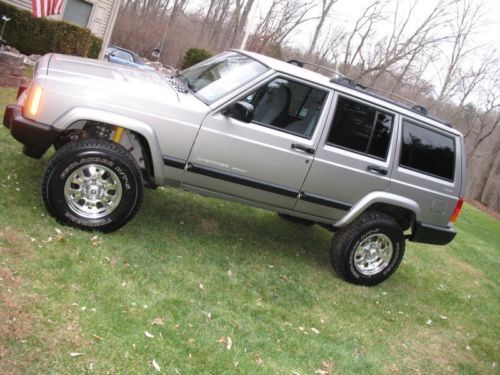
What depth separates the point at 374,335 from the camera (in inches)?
189

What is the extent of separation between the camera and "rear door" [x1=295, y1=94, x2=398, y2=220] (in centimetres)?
512

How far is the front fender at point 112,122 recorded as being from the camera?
423 cm

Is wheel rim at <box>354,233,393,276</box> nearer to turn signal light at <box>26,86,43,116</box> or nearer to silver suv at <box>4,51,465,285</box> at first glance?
silver suv at <box>4,51,465,285</box>

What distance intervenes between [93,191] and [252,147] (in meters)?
1.55

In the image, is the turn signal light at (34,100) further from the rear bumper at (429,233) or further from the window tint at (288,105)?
the rear bumper at (429,233)

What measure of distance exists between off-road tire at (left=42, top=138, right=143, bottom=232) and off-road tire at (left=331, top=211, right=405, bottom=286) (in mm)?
2390

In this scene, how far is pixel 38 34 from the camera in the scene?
47.7 ft

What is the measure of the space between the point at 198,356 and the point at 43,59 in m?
3.29

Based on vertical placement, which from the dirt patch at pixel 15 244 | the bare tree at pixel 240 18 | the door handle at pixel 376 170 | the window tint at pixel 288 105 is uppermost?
the bare tree at pixel 240 18

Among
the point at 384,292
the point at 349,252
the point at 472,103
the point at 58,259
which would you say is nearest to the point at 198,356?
the point at 58,259

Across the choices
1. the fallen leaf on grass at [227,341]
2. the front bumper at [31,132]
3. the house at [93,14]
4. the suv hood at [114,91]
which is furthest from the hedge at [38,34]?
the fallen leaf on grass at [227,341]

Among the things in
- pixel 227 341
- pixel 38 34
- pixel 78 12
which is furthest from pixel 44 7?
pixel 227 341

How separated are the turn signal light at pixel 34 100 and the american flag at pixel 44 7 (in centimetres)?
752

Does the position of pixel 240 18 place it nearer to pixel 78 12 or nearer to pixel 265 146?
pixel 78 12
